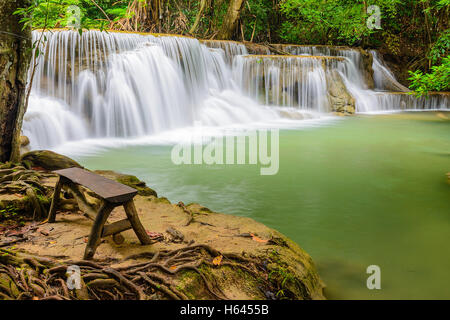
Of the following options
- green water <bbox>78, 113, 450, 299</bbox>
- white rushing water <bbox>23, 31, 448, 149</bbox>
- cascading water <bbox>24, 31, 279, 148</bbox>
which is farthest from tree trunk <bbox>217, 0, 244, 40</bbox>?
green water <bbox>78, 113, 450, 299</bbox>

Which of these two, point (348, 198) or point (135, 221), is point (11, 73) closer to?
point (135, 221)

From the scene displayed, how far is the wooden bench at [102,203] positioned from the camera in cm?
275

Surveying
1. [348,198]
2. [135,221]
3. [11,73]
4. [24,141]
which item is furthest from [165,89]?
[135,221]

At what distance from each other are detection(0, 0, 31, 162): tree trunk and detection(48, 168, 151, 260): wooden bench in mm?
1804

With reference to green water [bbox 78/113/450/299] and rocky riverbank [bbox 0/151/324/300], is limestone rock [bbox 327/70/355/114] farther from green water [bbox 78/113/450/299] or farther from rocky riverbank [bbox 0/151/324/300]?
rocky riverbank [bbox 0/151/324/300]

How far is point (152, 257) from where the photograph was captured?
114 inches

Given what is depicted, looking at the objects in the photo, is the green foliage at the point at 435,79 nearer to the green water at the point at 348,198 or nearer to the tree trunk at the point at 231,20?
the green water at the point at 348,198

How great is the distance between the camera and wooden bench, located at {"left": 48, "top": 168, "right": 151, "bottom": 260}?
2748 millimetres

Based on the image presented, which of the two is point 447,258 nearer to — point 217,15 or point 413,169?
point 413,169

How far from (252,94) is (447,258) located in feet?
39.3

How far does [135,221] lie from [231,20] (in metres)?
15.7

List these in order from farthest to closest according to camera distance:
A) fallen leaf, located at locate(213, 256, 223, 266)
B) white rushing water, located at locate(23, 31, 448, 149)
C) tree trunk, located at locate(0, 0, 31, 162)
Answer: white rushing water, located at locate(23, 31, 448, 149) < tree trunk, located at locate(0, 0, 31, 162) < fallen leaf, located at locate(213, 256, 223, 266)

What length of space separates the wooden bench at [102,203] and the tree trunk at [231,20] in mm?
14961

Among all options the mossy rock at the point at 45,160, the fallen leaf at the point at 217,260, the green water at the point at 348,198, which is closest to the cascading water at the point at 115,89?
the green water at the point at 348,198
